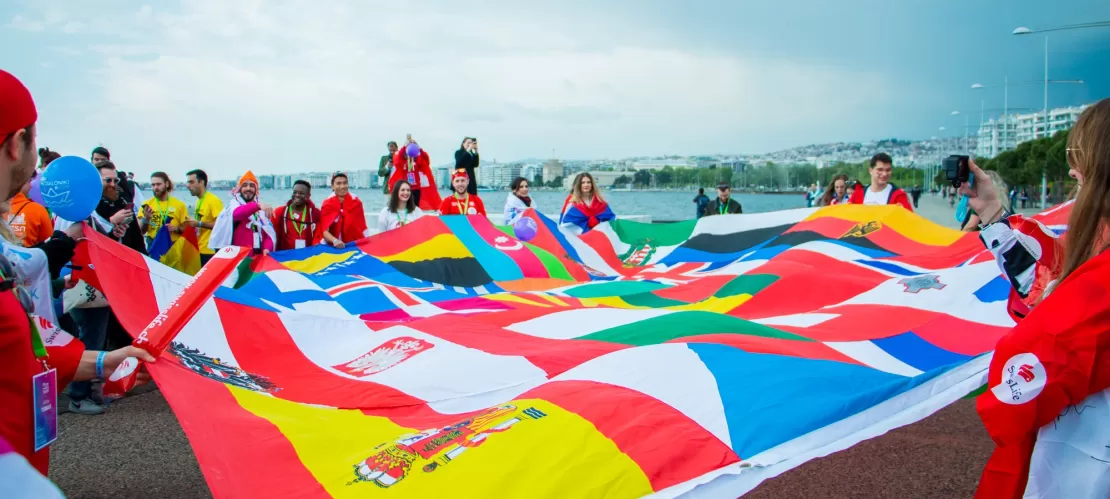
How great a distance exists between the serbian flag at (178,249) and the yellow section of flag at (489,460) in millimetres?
4205

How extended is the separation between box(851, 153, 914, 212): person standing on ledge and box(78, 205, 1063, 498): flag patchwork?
1.06 metres

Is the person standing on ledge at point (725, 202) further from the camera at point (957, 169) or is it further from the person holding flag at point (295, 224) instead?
the camera at point (957, 169)

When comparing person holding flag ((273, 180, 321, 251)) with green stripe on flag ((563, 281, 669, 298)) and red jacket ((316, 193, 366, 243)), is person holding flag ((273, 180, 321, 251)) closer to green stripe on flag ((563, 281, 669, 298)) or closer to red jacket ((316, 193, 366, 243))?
red jacket ((316, 193, 366, 243))

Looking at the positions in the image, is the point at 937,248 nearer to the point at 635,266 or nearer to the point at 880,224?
the point at 880,224

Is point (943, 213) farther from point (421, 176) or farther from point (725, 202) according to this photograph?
point (421, 176)

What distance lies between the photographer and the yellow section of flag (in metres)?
1.76

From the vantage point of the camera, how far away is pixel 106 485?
3.02 metres

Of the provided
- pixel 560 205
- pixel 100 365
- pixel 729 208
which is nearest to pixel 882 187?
pixel 729 208

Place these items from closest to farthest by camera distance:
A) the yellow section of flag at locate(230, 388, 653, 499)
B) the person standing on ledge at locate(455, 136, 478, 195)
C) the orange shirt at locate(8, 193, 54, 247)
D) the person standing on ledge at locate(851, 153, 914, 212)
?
the yellow section of flag at locate(230, 388, 653, 499) → the orange shirt at locate(8, 193, 54, 247) → the person standing on ledge at locate(851, 153, 914, 212) → the person standing on ledge at locate(455, 136, 478, 195)

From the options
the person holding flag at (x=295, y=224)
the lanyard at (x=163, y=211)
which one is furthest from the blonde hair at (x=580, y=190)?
the lanyard at (x=163, y=211)

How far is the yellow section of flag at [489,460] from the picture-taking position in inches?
69.2

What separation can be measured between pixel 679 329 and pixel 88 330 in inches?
135

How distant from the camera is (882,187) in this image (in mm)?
6289

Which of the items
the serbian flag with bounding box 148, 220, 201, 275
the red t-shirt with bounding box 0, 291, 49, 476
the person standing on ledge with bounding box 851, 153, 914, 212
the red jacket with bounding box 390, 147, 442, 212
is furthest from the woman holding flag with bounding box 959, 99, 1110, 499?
the red jacket with bounding box 390, 147, 442, 212
